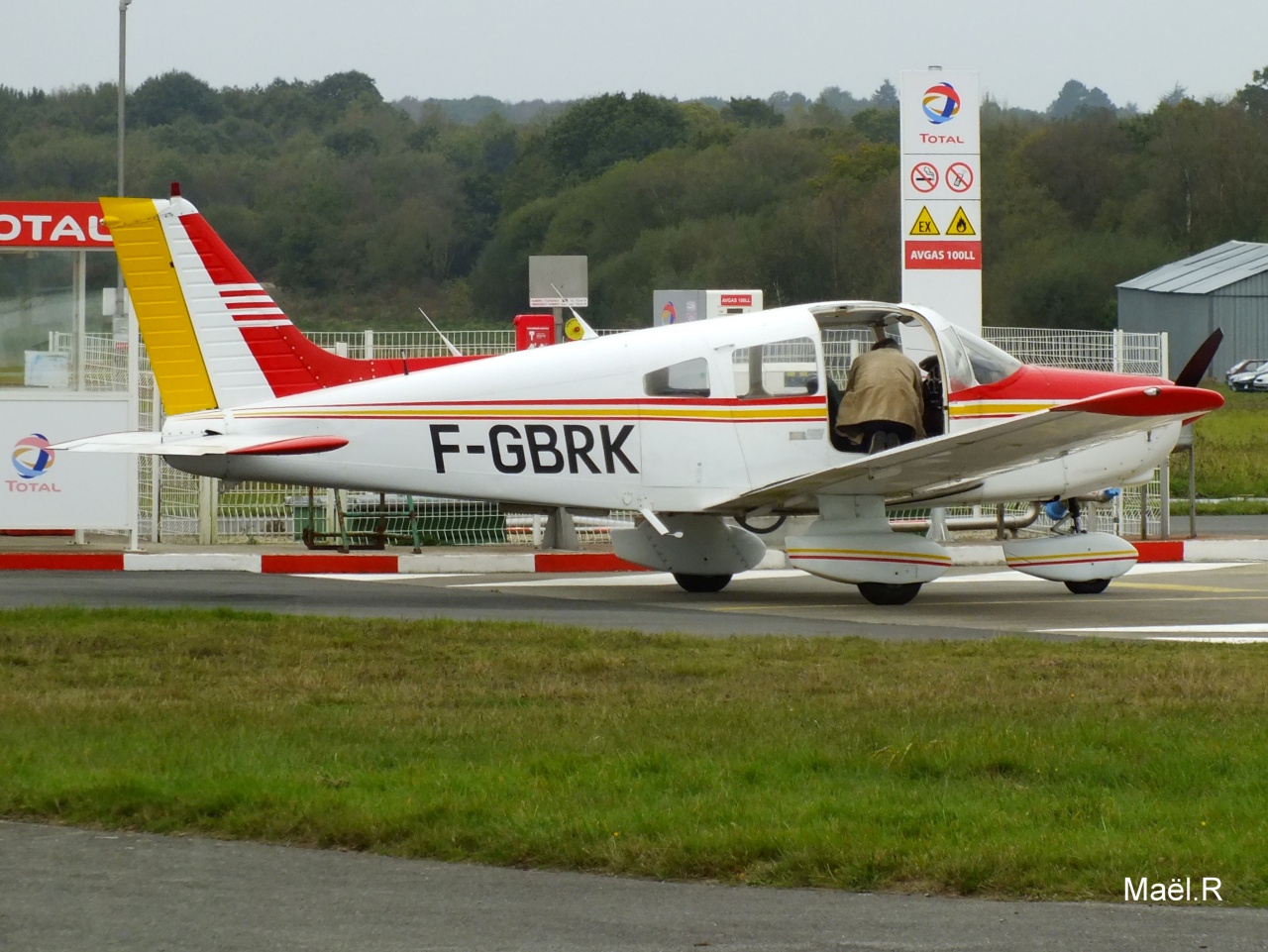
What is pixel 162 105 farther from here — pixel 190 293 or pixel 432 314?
pixel 190 293

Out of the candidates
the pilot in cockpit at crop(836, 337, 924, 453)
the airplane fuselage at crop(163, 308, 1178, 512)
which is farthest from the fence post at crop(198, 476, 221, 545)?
the pilot in cockpit at crop(836, 337, 924, 453)

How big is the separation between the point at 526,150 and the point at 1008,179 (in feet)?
84.2

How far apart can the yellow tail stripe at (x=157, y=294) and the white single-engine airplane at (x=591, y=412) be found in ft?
0.05

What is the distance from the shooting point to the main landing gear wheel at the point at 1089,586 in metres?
14.2

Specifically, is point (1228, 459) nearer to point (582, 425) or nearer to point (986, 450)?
point (986, 450)

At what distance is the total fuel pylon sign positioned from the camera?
18.2 m

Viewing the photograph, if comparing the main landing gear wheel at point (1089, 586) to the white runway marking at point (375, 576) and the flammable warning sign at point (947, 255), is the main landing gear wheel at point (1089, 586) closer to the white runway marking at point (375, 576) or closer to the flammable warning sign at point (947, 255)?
the flammable warning sign at point (947, 255)

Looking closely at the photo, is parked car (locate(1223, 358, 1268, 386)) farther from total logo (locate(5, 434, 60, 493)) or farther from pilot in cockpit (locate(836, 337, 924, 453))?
total logo (locate(5, 434, 60, 493))

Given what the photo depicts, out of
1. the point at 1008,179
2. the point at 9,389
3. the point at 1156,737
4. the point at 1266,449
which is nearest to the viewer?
the point at 1156,737

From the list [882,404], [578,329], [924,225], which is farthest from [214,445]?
[924,225]

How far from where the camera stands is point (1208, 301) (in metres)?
65.5

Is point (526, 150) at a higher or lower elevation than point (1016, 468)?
higher

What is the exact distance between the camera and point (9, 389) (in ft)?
56.6

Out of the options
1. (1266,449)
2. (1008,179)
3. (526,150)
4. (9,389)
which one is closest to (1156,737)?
(9,389)
